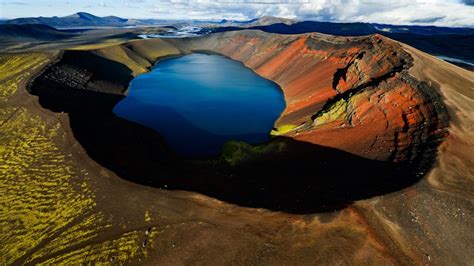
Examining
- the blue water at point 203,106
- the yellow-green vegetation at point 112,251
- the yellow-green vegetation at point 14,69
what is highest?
the yellow-green vegetation at point 14,69

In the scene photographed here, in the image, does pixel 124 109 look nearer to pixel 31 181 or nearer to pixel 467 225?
pixel 31 181

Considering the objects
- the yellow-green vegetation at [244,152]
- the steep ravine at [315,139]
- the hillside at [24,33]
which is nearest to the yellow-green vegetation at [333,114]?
the steep ravine at [315,139]

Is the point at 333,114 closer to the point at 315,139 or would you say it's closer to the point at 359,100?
the point at 359,100

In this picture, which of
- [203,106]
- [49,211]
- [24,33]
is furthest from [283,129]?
[24,33]

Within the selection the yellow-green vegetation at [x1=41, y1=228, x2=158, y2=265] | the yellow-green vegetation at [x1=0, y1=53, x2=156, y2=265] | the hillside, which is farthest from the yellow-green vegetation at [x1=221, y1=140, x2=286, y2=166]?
the hillside

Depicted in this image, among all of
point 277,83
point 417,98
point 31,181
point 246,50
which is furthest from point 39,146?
point 246,50

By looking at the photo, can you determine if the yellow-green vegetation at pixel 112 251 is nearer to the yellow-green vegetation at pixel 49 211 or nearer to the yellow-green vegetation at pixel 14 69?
the yellow-green vegetation at pixel 49 211

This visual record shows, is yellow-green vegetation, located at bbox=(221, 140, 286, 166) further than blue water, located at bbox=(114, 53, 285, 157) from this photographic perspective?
No

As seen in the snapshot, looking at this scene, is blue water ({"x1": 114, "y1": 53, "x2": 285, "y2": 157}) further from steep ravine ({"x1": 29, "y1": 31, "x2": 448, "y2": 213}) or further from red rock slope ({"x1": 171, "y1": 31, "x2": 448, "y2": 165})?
red rock slope ({"x1": 171, "y1": 31, "x2": 448, "y2": 165})
